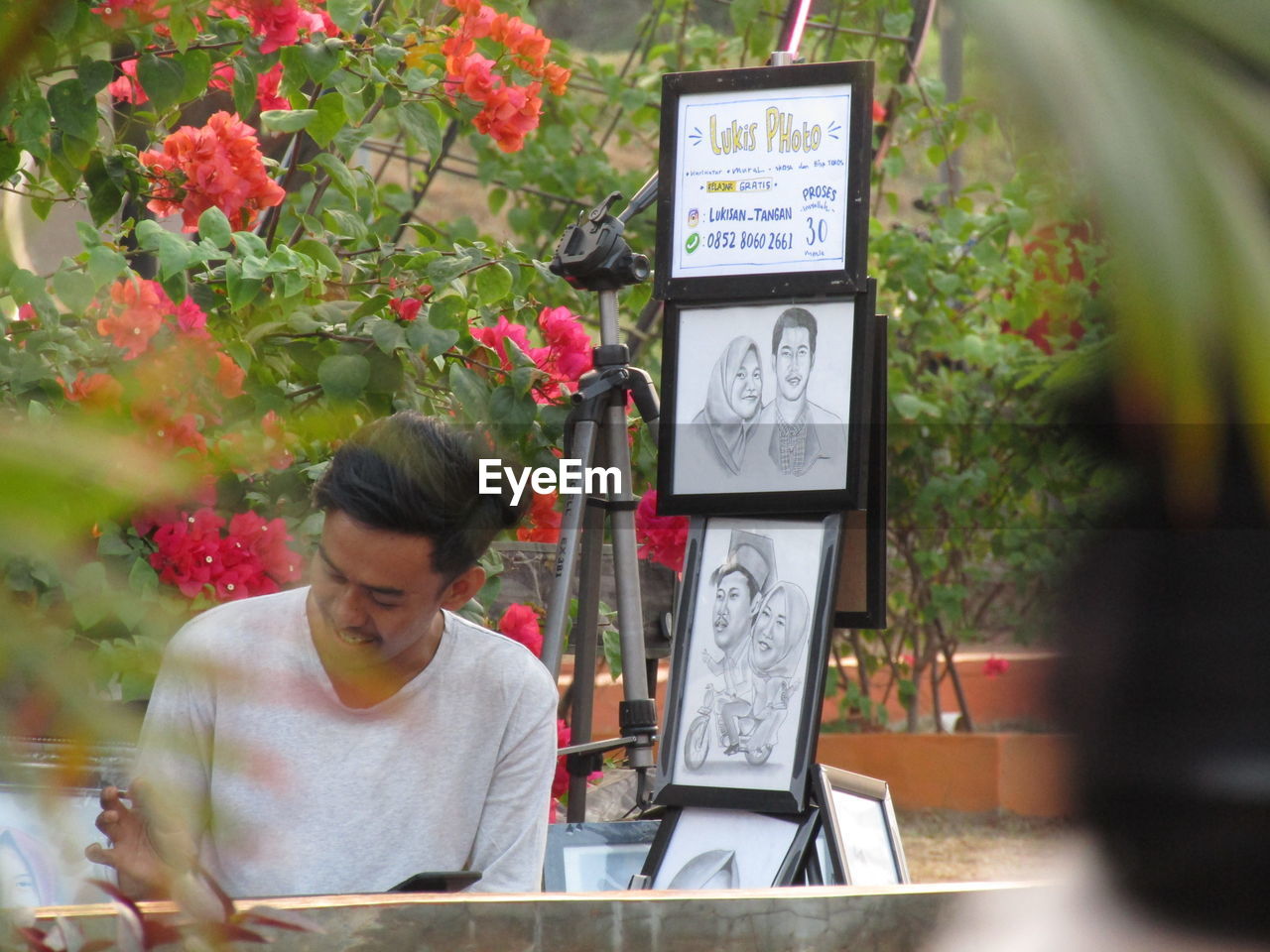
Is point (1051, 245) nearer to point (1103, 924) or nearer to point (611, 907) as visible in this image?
point (1103, 924)

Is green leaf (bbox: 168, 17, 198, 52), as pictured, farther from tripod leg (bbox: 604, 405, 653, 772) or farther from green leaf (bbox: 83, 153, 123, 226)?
tripod leg (bbox: 604, 405, 653, 772)

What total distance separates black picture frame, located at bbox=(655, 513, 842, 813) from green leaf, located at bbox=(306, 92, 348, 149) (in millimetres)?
764

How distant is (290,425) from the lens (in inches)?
17.4

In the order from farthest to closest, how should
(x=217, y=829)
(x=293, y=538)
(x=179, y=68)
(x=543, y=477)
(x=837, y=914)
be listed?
1. (x=543, y=477)
2. (x=293, y=538)
3. (x=179, y=68)
4. (x=837, y=914)
5. (x=217, y=829)

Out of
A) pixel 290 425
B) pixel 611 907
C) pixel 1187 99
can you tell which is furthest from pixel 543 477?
pixel 1187 99

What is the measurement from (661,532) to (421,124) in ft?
2.40

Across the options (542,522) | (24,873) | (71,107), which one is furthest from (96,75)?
(24,873)

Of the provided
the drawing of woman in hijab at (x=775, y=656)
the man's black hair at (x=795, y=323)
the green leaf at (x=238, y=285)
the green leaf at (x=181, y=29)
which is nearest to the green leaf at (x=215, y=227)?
the green leaf at (x=238, y=285)

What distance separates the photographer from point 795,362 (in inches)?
83.4

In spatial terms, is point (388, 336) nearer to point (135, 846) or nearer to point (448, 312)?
point (448, 312)

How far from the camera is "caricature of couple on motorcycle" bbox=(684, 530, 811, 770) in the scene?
6.84ft

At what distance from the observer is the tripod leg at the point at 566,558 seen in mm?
2232

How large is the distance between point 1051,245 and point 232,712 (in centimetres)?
24

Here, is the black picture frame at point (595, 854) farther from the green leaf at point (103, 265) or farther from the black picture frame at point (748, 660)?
the green leaf at point (103, 265)
